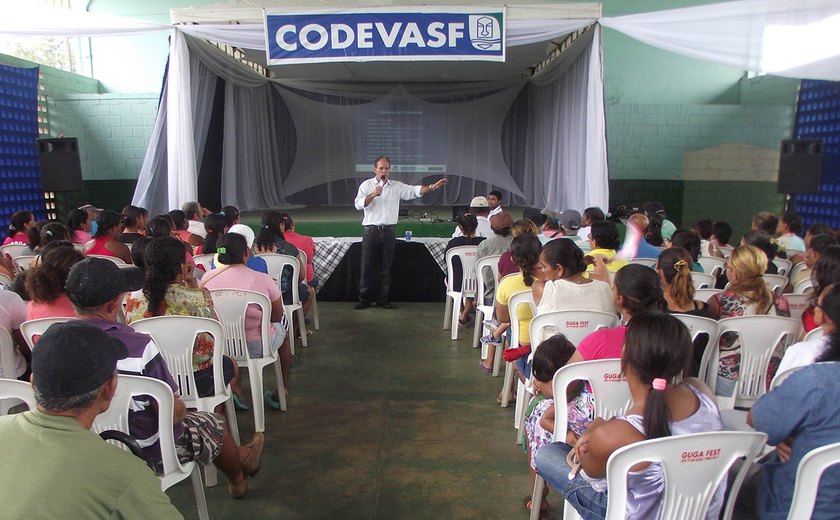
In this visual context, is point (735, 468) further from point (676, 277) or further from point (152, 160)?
point (152, 160)

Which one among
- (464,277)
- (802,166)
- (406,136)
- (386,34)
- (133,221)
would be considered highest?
(386,34)

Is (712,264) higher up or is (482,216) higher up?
(482,216)

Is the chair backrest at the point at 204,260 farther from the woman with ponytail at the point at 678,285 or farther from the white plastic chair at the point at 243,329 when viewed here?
the woman with ponytail at the point at 678,285

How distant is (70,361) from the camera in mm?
1066

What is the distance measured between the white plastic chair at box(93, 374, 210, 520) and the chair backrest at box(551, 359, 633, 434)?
1.18 metres

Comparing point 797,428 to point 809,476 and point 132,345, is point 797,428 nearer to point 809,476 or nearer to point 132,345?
point 809,476

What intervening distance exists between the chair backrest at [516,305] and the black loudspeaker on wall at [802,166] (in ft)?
18.5

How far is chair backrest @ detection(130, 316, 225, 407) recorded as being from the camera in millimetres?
2178

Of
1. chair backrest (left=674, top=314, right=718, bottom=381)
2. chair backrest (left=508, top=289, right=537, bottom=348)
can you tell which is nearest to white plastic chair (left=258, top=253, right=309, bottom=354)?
chair backrest (left=508, top=289, right=537, bottom=348)

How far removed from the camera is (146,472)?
1038mm

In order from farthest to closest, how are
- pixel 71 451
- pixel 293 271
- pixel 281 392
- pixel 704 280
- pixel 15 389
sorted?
pixel 293 271 → pixel 704 280 → pixel 281 392 → pixel 15 389 → pixel 71 451

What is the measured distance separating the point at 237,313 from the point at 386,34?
129 inches

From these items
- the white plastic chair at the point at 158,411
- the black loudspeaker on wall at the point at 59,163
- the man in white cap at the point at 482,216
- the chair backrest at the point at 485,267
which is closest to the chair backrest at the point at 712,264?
the chair backrest at the point at 485,267

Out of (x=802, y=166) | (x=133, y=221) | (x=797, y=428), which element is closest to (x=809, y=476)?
(x=797, y=428)
